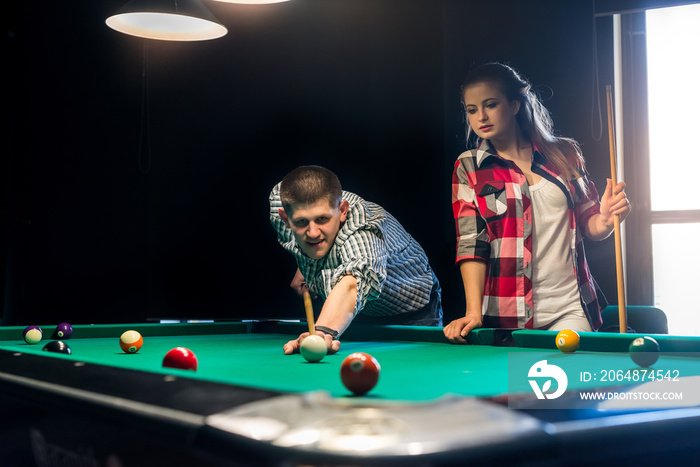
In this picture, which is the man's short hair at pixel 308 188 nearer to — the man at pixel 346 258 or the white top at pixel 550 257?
the man at pixel 346 258

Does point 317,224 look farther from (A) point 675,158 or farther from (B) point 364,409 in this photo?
(A) point 675,158

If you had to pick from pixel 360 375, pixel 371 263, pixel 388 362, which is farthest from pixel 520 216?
pixel 360 375

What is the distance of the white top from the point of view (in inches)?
118

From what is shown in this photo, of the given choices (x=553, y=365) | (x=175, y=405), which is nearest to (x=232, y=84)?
(x=553, y=365)

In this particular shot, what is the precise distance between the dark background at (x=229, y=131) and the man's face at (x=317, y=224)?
1.66 metres

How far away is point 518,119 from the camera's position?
317cm

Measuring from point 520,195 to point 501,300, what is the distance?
447 mm

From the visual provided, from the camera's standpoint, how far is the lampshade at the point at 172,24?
288cm

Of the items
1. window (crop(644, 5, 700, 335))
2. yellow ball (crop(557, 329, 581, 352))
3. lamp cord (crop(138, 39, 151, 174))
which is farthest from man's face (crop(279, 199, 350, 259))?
window (crop(644, 5, 700, 335))

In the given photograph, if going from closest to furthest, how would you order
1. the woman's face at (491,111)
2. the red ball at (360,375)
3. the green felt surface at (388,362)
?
the red ball at (360,375), the green felt surface at (388,362), the woman's face at (491,111)

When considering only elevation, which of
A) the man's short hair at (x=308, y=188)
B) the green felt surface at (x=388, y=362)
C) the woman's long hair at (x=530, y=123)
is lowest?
the green felt surface at (x=388, y=362)

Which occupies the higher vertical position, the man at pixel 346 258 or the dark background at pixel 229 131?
the dark background at pixel 229 131

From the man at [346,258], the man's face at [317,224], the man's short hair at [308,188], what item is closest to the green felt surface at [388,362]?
the man at [346,258]

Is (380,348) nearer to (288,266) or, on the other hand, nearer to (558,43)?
(288,266)
